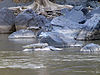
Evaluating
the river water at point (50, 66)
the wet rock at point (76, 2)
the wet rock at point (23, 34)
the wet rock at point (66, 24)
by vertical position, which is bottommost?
the wet rock at point (23, 34)

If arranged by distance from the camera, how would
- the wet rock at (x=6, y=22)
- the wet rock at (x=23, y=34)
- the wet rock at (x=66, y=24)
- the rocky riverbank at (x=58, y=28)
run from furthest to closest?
the wet rock at (x=6, y=22) < the wet rock at (x=23, y=34) < the wet rock at (x=66, y=24) < the rocky riverbank at (x=58, y=28)

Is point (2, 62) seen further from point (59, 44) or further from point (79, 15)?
point (79, 15)

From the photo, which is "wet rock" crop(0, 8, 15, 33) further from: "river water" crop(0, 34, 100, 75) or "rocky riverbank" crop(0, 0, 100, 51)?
"river water" crop(0, 34, 100, 75)

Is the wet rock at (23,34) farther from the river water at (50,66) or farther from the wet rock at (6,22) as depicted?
the river water at (50,66)

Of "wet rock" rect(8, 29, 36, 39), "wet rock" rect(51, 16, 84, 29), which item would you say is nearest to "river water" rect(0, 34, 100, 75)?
"wet rock" rect(51, 16, 84, 29)

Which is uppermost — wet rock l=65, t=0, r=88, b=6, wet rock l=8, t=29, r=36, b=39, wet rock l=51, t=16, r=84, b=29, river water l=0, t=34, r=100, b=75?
river water l=0, t=34, r=100, b=75

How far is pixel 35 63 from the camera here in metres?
5.42

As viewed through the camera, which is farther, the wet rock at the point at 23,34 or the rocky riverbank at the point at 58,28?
the wet rock at the point at 23,34

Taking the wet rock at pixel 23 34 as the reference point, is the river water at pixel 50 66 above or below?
above

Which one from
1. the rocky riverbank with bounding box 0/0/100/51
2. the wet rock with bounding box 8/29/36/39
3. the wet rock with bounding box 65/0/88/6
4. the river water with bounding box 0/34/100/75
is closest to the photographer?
the river water with bounding box 0/34/100/75

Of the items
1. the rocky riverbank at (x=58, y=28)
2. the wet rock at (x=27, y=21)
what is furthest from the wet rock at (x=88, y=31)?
the wet rock at (x=27, y=21)

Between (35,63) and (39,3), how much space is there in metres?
15.8

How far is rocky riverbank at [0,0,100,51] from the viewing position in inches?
352

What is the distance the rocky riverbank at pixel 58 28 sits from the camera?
8.95 meters
